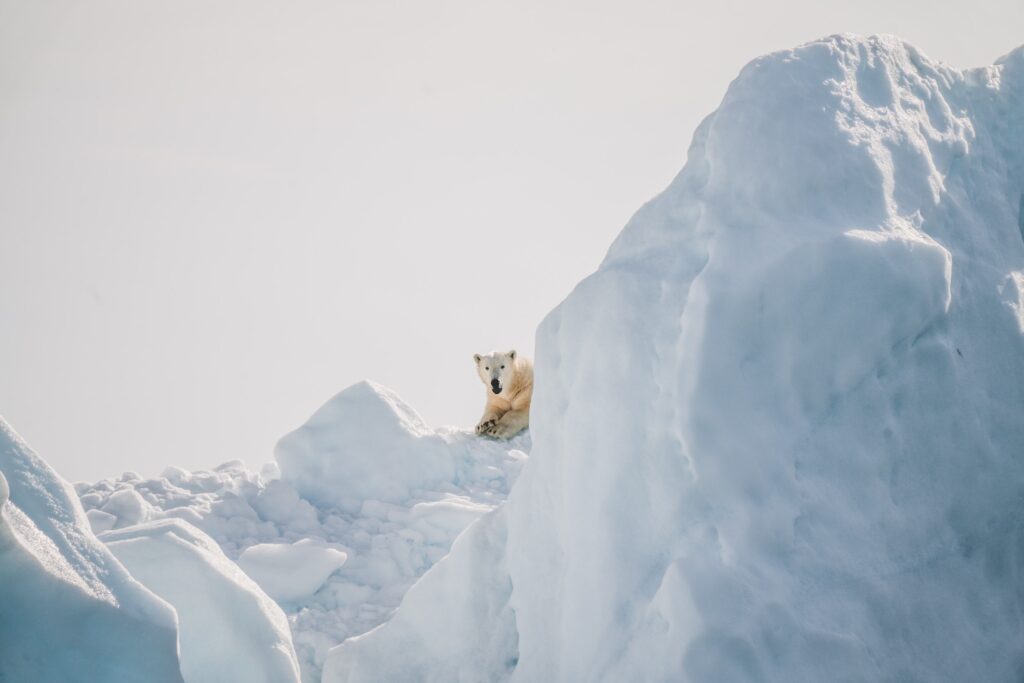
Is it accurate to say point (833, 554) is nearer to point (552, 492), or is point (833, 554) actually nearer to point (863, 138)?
point (552, 492)

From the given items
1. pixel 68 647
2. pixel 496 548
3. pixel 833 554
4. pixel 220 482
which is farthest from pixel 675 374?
pixel 220 482

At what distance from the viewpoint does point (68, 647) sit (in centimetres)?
219

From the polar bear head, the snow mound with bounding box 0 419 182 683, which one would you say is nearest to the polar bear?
the polar bear head

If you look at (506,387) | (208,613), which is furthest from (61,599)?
(506,387)

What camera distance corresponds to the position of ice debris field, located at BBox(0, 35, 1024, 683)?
254cm

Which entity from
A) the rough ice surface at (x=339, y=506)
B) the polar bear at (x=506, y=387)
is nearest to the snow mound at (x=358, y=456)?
the rough ice surface at (x=339, y=506)

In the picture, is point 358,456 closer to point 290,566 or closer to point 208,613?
point 290,566

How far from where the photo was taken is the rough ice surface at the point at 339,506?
18.5 ft

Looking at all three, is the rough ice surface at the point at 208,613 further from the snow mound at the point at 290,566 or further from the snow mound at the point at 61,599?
the snow mound at the point at 290,566

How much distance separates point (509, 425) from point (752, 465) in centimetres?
656

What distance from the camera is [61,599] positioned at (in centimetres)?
221

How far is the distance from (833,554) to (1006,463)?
0.95 meters

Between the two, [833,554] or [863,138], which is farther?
[863,138]

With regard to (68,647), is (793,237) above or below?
above
